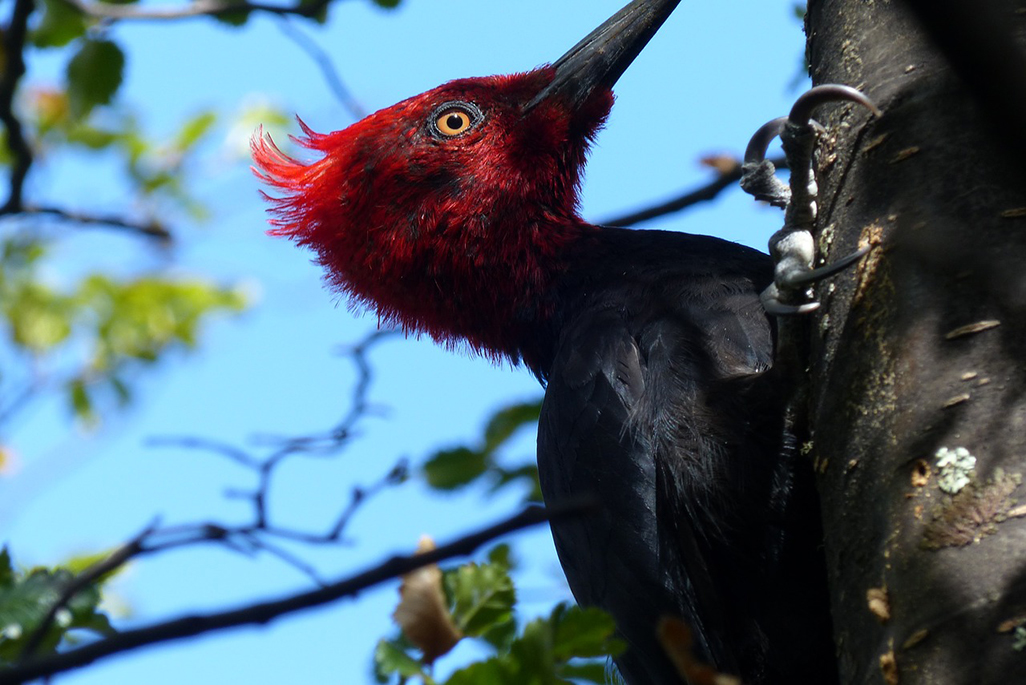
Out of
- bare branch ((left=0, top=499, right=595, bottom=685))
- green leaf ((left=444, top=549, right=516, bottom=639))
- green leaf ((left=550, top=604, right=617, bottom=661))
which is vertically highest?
green leaf ((left=444, top=549, right=516, bottom=639))

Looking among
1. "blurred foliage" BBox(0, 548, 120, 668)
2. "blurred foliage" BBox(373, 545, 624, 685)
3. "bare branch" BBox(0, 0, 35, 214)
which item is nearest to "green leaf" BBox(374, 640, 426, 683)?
"blurred foliage" BBox(373, 545, 624, 685)

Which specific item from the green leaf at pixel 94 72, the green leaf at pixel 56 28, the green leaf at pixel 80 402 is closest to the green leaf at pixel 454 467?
the green leaf at pixel 94 72

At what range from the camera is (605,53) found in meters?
3.61

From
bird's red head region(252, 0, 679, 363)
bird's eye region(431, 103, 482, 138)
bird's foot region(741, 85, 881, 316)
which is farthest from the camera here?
bird's eye region(431, 103, 482, 138)

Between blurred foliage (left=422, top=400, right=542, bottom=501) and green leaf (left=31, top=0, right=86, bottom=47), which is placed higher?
green leaf (left=31, top=0, right=86, bottom=47)

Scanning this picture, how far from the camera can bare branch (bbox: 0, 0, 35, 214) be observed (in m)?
2.78

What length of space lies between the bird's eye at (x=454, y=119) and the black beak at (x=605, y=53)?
0.19m

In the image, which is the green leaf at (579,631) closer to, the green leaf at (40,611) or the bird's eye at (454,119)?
the green leaf at (40,611)

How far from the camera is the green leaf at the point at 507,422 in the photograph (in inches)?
135

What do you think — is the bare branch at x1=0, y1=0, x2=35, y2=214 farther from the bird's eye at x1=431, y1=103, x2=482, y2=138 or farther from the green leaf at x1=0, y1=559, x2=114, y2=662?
the green leaf at x1=0, y1=559, x2=114, y2=662

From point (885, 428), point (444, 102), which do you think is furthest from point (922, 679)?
point (444, 102)

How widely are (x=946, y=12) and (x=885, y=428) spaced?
2.89 ft

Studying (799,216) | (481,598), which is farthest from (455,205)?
(481,598)

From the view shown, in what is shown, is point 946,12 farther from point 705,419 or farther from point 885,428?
point 705,419
